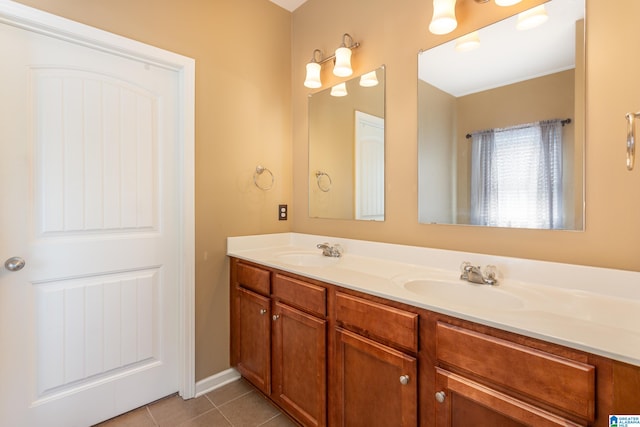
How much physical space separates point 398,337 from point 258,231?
1367 mm

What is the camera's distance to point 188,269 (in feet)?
6.19

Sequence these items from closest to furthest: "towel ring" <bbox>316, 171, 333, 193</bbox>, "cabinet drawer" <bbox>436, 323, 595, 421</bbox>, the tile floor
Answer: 1. "cabinet drawer" <bbox>436, 323, 595, 421</bbox>
2. the tile floor
3. "towel ring" <bbox>316, 171, 333, 193</bbox>

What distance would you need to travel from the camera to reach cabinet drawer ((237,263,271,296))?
1.74 meters

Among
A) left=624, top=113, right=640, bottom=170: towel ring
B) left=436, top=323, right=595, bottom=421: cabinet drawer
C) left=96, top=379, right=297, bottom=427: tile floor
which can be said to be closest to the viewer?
left=436, top=323, right=595, bottom=421: cabinet drawer

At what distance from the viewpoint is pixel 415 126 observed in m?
1.67

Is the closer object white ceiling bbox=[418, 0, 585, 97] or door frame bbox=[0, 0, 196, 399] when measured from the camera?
white ceiling bbox=[418, 0, 585, 97]

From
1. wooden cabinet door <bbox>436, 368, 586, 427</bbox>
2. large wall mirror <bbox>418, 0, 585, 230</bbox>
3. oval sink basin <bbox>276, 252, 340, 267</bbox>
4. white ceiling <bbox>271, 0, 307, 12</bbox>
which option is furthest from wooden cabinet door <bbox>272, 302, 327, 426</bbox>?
white ceiling <bbox>271, 0, 307, 12</bbox>

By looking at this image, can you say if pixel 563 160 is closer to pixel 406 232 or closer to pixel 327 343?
pixel 406 232

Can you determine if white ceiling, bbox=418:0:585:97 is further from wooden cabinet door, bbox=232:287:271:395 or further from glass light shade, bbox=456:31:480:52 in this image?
wooden cabinet door, bbox=232:287:271:395

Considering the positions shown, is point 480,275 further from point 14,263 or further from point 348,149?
point 14,263

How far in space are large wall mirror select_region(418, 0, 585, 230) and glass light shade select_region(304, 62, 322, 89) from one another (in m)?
0.72

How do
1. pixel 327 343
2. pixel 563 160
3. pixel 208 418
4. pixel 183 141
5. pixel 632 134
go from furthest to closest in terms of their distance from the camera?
pixel 183 141, pixel 208 418, pixel 327 343, pixel 563 160, pixel 632 134

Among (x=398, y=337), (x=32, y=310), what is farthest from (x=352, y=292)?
(x=32, y=310)

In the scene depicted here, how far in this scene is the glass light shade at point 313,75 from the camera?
6.85 feet
